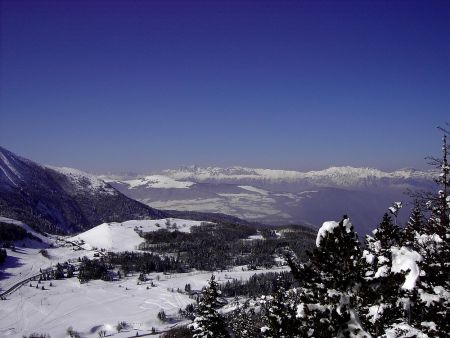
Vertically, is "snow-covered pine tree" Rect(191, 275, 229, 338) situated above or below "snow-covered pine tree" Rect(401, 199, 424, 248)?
below

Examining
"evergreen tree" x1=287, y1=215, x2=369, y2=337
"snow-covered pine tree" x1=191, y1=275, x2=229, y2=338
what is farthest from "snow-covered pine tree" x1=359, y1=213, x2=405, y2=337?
"snow-covered pine tree" x1=191, y1=275, x2=229, y2=338

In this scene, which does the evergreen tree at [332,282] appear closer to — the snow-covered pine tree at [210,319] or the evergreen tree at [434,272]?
the evergreen tree at [434,272]

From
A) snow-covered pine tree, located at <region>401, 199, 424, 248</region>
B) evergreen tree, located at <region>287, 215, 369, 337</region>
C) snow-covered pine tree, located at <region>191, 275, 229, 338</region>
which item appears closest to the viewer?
evergreen tree, located at <region>287, 215, 369, 337</region>

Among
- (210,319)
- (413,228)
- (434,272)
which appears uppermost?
(413,228)

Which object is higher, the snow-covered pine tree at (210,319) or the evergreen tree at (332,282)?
the evergreen tree at (332,282)

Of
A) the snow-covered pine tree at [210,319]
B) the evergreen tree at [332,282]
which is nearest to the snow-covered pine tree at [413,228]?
the evergreen tree at [332,282]

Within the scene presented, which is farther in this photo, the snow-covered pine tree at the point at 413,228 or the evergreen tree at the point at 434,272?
the snow-covered pine tree at the point at 413,228

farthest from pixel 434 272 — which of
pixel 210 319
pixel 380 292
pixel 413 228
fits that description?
pixel 210 319

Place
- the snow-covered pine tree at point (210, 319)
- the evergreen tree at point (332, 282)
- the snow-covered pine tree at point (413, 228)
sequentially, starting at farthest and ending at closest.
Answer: the snow-covered pine tree at point (210, 319) < the snow-covered pine tree at point (413, 228) < the evergreen tree at point (332, 282)

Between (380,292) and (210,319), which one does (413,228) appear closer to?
(380,292)

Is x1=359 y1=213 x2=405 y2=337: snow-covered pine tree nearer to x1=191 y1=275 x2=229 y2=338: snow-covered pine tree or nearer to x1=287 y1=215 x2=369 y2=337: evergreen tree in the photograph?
x1=287 y1=215 x2=369 y2=337: evergreen tree
